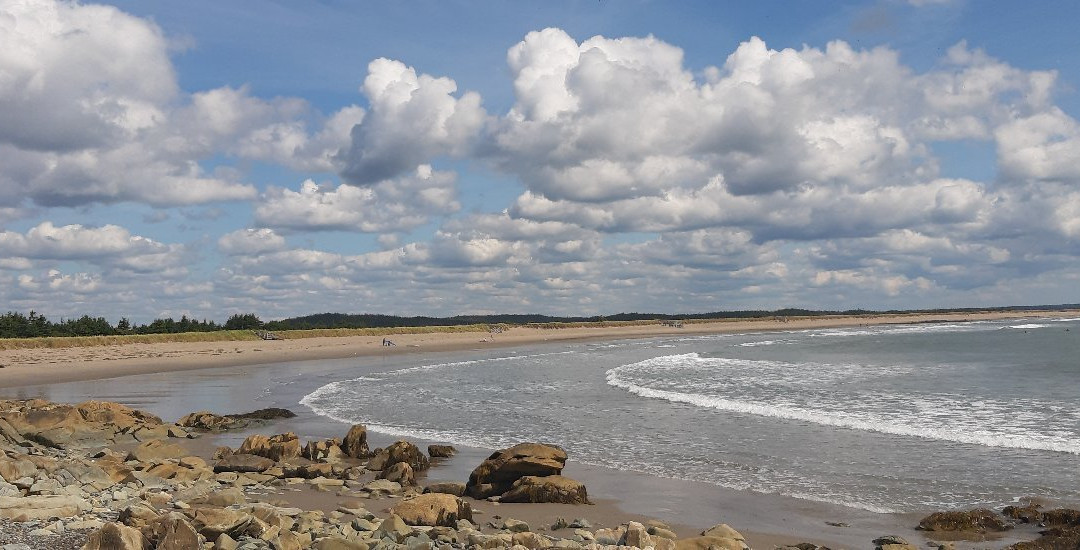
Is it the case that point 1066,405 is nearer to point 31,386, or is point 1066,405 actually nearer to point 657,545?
point 657,545

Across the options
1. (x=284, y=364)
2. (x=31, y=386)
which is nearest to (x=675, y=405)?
(x=31, y=386)

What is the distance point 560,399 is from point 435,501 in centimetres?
1778

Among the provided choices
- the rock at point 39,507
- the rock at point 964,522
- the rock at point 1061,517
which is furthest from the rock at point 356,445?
the rock at point 1061,517

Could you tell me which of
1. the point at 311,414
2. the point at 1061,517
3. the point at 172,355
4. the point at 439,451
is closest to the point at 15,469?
the point at 439,451

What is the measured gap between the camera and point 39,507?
9.21m

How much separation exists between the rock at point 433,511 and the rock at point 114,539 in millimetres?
3540

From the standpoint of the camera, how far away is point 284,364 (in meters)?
52.6

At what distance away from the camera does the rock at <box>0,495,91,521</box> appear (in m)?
8.80

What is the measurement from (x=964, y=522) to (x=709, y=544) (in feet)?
14.8

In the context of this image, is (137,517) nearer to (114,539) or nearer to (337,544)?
(114,539)

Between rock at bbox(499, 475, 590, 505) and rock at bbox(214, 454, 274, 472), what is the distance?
5151mm

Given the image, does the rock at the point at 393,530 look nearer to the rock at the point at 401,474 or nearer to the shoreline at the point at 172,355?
the rock at the point at 401,474

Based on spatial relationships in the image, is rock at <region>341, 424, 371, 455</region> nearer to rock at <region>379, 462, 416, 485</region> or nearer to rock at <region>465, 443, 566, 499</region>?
rock at <region>379, 462, 416, 485</region>

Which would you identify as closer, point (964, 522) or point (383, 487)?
point (964, 522)
